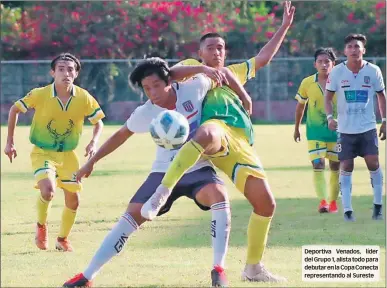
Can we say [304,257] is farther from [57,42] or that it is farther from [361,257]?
[57,42]

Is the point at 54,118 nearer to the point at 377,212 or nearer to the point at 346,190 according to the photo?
the point at 346,190

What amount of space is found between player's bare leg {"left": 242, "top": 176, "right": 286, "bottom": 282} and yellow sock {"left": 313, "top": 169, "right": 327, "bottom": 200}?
484cm

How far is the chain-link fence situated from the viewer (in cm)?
3538

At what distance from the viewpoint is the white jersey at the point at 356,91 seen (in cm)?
1097

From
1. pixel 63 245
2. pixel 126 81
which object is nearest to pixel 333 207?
pixel 63 245

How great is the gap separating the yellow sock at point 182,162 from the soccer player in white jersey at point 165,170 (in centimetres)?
38

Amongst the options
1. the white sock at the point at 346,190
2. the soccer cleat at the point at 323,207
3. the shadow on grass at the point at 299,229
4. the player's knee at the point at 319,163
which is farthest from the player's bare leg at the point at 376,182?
the player's knee at the point at 319,163

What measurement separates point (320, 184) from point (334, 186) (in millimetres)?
168

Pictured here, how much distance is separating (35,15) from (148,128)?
3040 centimetres

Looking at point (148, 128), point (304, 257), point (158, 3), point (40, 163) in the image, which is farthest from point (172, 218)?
point (158, 3)

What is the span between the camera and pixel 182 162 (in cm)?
649

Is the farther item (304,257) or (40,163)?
(40,163)

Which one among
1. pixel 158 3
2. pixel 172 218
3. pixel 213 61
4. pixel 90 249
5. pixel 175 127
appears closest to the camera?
pixel 175 127

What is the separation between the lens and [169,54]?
121 feet
